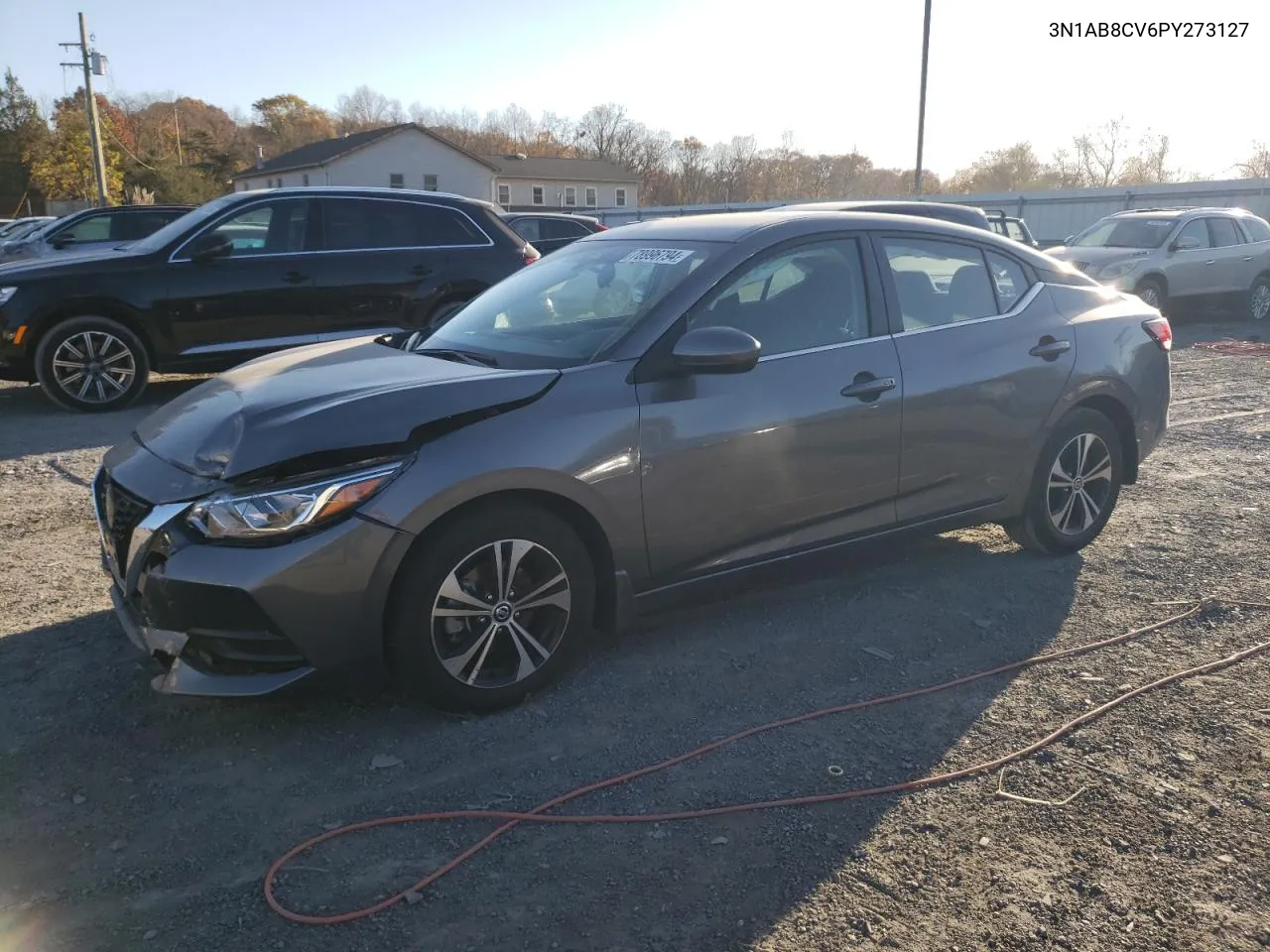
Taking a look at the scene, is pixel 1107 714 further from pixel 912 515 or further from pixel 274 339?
pixel 274 339

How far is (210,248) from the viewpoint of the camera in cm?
883

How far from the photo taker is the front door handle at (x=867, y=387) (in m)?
4.21

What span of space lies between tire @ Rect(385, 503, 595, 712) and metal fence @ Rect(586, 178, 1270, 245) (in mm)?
20363

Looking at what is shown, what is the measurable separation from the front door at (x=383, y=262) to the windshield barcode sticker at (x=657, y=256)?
5401 millimetres

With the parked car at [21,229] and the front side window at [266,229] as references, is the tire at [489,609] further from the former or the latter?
the parked car at [21,229]

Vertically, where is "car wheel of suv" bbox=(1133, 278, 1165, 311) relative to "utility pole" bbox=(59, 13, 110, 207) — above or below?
below

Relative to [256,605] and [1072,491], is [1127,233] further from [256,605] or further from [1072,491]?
[256,605]

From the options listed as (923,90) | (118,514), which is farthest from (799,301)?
(923,90)

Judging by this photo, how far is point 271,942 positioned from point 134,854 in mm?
619

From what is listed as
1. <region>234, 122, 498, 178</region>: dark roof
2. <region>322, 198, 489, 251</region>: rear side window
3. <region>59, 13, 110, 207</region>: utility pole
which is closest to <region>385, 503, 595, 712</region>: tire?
<region>322, 198, 489, 251</region>: rear side window

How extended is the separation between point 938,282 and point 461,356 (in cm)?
223

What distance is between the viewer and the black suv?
8484 millimetres

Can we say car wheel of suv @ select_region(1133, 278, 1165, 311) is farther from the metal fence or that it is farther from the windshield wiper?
the windshield wiper

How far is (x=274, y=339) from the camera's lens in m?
9.06
